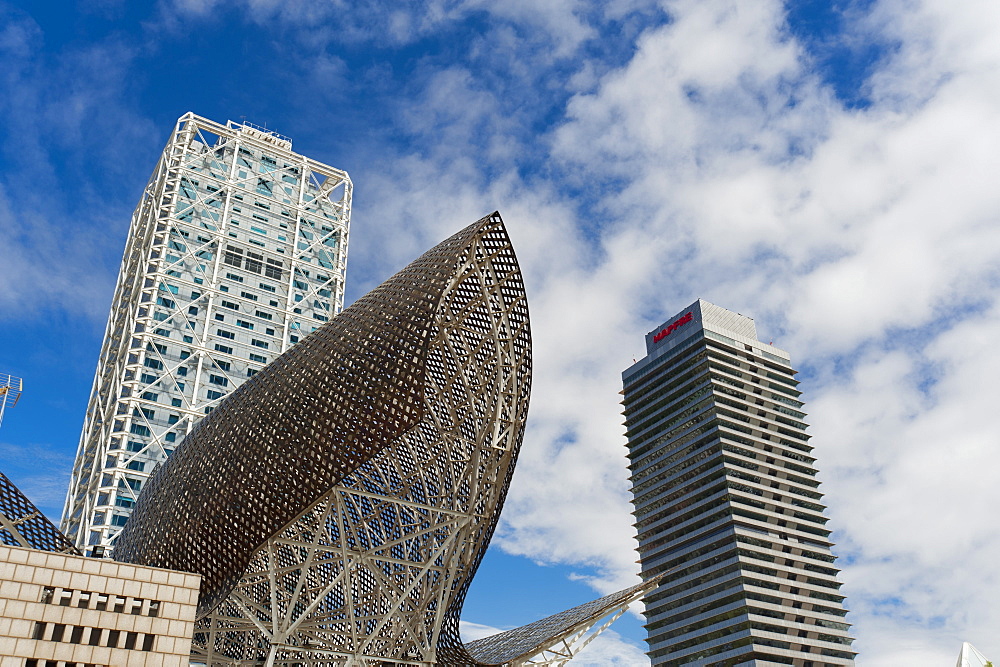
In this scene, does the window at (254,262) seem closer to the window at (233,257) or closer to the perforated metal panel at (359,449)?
the window at (233,257)

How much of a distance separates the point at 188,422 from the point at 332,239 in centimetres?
2662

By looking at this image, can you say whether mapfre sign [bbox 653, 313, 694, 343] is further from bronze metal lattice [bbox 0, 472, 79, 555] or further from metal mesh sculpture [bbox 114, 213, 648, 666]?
bronze metal lattice [bbox 0, 472, 79, 555]

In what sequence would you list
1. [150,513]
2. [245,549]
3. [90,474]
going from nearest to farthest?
1. [245,549]
2. [150,513]
3. [90,474]

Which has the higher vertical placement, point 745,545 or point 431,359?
point 745,545

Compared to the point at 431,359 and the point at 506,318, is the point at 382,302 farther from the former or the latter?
the point at 431,359

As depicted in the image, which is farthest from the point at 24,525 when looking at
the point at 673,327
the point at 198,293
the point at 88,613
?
the point at 673,327

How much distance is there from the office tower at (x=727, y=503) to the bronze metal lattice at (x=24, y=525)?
80.9 m

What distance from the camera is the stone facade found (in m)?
20.9

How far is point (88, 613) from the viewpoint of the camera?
71.6ft

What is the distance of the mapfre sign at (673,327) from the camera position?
123 m

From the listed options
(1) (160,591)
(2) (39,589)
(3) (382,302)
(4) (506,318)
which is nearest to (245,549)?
(1) (160,591)

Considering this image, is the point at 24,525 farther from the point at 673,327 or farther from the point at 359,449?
the point at 673,327

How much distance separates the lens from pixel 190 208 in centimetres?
7612

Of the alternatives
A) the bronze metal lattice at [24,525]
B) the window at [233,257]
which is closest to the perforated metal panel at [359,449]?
the bronze metal lattice at [24,525]
